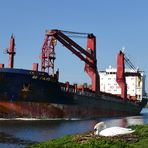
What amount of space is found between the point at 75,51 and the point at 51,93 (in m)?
12.7

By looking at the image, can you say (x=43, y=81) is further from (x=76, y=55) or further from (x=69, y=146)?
(x=69, y=146)

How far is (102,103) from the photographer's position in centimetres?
7000

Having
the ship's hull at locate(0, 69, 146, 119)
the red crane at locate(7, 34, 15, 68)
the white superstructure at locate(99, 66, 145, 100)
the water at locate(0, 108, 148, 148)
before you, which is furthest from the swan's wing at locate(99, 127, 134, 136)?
the white superstructure at locate(99, 66, 145, 100)

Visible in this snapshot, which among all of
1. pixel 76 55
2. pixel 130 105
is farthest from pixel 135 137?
pixel 130 105

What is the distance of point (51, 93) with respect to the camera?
180 feet

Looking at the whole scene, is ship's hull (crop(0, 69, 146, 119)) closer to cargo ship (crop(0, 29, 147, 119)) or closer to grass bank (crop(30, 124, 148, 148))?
cargo ship (crop(0, 29, 147, 119))

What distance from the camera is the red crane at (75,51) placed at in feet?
209

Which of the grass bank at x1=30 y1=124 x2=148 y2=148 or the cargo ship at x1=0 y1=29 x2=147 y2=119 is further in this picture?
the cargo ship at x1=0 y1=29 x2=147 y2=119

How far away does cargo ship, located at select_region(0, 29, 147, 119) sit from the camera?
5069cm

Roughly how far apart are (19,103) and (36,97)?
8.91 feet

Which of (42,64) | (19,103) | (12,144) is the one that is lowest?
(12,144)

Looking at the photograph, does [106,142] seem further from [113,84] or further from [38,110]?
[113,84]

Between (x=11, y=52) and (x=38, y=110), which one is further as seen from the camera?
(x=11, y=52)

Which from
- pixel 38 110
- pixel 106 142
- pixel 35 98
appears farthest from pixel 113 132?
pixel 35 98
